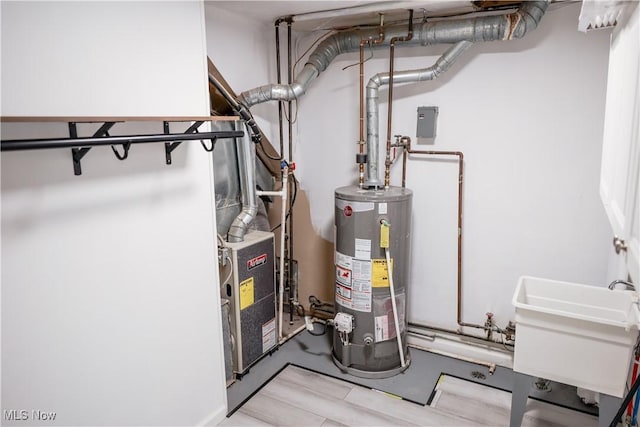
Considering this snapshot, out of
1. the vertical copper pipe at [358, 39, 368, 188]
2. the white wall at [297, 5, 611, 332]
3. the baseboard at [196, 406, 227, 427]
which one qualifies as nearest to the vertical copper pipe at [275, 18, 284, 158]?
the white wall at [297, 5, 611, 332]

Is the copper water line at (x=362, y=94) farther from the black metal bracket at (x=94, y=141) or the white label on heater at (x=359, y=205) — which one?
the black metal bracket at (x=94, y=141)

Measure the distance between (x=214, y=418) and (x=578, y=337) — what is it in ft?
5.86

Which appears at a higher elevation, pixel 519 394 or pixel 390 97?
pixel 390 97

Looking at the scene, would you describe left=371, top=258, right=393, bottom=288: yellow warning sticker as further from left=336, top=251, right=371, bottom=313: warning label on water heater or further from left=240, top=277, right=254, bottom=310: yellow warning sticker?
left=240, top=277, right=254, bottom=310: yellow warning sticker

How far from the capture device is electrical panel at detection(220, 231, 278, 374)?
8.61 ft

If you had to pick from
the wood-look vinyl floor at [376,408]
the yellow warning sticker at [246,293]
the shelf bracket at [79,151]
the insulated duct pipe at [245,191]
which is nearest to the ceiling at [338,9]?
the insulated duct pipe at [245,191]

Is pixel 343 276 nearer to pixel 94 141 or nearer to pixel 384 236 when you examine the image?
pixel 384 236

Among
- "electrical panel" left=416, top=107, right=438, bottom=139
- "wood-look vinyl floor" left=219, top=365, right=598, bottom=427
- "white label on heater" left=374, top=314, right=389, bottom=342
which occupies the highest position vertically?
"electrical panel" left=416, top=107, right=438, bottom=139

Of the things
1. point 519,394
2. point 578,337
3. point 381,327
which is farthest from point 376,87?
point 519,394

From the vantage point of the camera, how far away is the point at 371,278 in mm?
2617

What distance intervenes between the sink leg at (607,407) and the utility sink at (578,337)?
0.05 meters

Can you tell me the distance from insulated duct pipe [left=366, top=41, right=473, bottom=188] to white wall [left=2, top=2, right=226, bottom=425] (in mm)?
1134

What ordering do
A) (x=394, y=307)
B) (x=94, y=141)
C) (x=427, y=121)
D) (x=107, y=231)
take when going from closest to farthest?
(x=94, y=141) → (x=107, y=231) → (x=394, y=307) → (x=427, y=121)

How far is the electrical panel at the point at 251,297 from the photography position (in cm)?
262
